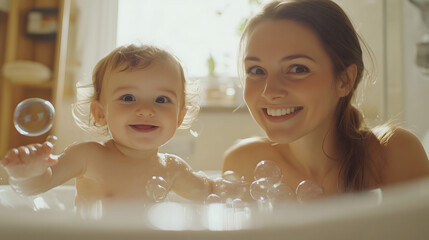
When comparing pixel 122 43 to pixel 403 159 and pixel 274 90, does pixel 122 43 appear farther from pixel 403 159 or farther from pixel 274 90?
pixel 403 159

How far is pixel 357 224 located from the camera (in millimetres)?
437

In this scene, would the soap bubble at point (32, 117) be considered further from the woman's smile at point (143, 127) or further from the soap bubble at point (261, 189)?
the soap bubble at point (261, 189)

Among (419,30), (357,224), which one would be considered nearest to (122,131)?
(357,224)

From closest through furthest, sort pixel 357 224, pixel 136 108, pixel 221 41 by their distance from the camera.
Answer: pixel 357 224 → pixel 136 108 → pixel 221 41

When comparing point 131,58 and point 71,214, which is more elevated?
point 131,58

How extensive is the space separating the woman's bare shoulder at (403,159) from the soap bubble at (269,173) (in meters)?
0.32

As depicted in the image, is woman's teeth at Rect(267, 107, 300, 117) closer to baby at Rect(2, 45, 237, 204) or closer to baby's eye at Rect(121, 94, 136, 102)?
baby at Rect(2, 45, 237, 204)

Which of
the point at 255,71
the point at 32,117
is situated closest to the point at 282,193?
the point at 255,71

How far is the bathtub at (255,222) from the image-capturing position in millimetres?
420

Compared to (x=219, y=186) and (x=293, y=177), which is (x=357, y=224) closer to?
(x=219, y=186)

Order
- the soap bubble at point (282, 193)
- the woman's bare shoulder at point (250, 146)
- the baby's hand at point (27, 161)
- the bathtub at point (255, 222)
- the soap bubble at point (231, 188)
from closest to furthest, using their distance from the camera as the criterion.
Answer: the bathtub at point (255, 222) → the baby's hand at point (27, 161) → the soap bubble at point (282, 193) → the soap bubble at point (231, 188) → the woman's bare shoulder at point (250, 146)

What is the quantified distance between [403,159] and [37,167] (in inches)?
36.5

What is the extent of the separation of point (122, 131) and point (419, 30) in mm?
1613

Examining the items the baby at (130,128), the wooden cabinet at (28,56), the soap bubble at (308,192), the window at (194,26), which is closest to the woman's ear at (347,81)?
the soap bubble at (308,192)
